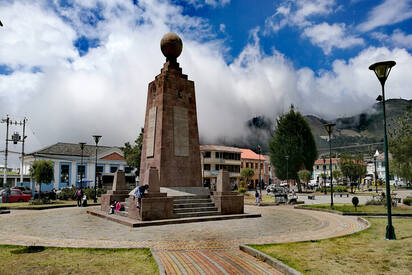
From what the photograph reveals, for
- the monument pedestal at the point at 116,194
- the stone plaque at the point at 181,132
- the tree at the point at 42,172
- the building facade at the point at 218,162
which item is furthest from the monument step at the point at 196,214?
the building facade at the point at 218,162

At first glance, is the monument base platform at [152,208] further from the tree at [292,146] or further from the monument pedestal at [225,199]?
the tree at [292,146]

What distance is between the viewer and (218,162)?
2589 inches

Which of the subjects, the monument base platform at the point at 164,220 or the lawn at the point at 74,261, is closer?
the lawn at the point at 74,261

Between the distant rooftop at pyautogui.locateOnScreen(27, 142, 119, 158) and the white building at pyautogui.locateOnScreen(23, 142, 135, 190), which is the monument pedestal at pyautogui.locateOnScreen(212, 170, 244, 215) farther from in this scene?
the distant rooftop at pyautogui.locateOnScreen(27, 142, 119, 158)

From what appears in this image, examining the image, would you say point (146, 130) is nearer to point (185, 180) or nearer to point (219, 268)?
point (185, 180)

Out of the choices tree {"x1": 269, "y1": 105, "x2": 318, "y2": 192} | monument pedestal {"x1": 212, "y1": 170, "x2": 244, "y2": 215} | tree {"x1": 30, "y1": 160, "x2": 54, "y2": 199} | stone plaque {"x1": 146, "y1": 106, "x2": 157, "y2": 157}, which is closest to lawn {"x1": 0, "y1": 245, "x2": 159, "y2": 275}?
monument pedestal {"x1": 212, "y1": 170, "x2": 244, "y2": 215}

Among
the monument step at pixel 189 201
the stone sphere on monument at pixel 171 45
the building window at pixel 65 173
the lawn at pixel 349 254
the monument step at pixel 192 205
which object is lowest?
the lawn at pixel 349 254

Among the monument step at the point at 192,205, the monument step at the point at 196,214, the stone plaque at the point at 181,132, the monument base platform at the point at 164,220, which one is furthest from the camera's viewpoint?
the stone plaque at the point at 181,132

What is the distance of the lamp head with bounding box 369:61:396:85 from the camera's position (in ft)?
33.7

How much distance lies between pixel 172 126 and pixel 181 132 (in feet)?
2.25

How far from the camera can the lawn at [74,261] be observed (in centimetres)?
652

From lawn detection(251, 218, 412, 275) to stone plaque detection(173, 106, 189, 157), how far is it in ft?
33.6

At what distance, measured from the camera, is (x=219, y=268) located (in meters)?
6.90

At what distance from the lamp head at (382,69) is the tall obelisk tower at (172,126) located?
10869 millimetres
